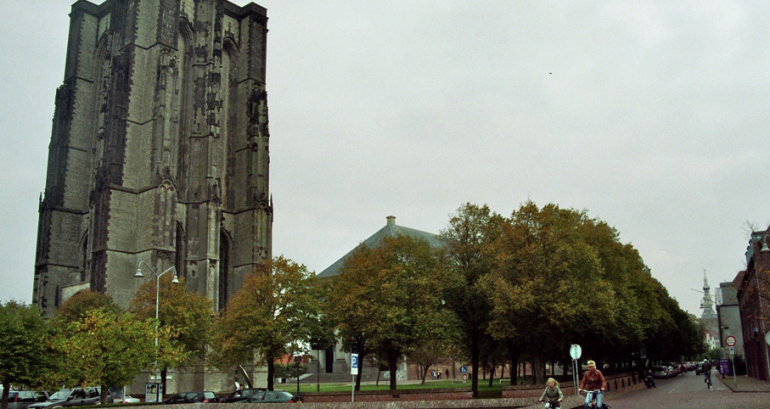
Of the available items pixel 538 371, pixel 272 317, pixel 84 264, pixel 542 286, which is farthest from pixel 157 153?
pixel 538 371

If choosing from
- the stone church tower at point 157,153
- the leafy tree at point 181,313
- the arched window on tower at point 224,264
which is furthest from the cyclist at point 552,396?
the arched window on tower at point 224,264

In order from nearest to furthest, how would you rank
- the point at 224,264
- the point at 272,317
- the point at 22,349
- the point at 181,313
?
the point at 22,349, the point at 272,317, the point at 181,313, the point at 224,264

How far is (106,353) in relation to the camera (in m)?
28.5

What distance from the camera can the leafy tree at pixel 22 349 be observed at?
27.6 metres

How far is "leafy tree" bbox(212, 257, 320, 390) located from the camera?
38.9 meters

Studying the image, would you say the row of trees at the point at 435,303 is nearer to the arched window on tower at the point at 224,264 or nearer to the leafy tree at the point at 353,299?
the leafy tree at the point at 353,299

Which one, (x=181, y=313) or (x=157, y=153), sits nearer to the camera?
(x=181, y=313)

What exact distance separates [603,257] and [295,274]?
2099cm

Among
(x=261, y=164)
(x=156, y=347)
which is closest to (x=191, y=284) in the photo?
(x=261, y=164)

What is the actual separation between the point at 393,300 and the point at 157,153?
29865 mm

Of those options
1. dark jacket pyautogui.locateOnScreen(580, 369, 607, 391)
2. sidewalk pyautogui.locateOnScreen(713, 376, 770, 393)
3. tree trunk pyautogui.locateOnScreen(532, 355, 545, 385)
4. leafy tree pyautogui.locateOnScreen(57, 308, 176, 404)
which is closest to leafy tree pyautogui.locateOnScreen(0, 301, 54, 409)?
leafy tree pyautogui.locateOnScreen(57, 308, 176, 404)

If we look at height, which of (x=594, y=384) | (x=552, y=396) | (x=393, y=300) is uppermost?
(x=393, y=300)

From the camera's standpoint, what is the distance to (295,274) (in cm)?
4134

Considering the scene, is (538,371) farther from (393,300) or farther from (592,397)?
(592,397)
